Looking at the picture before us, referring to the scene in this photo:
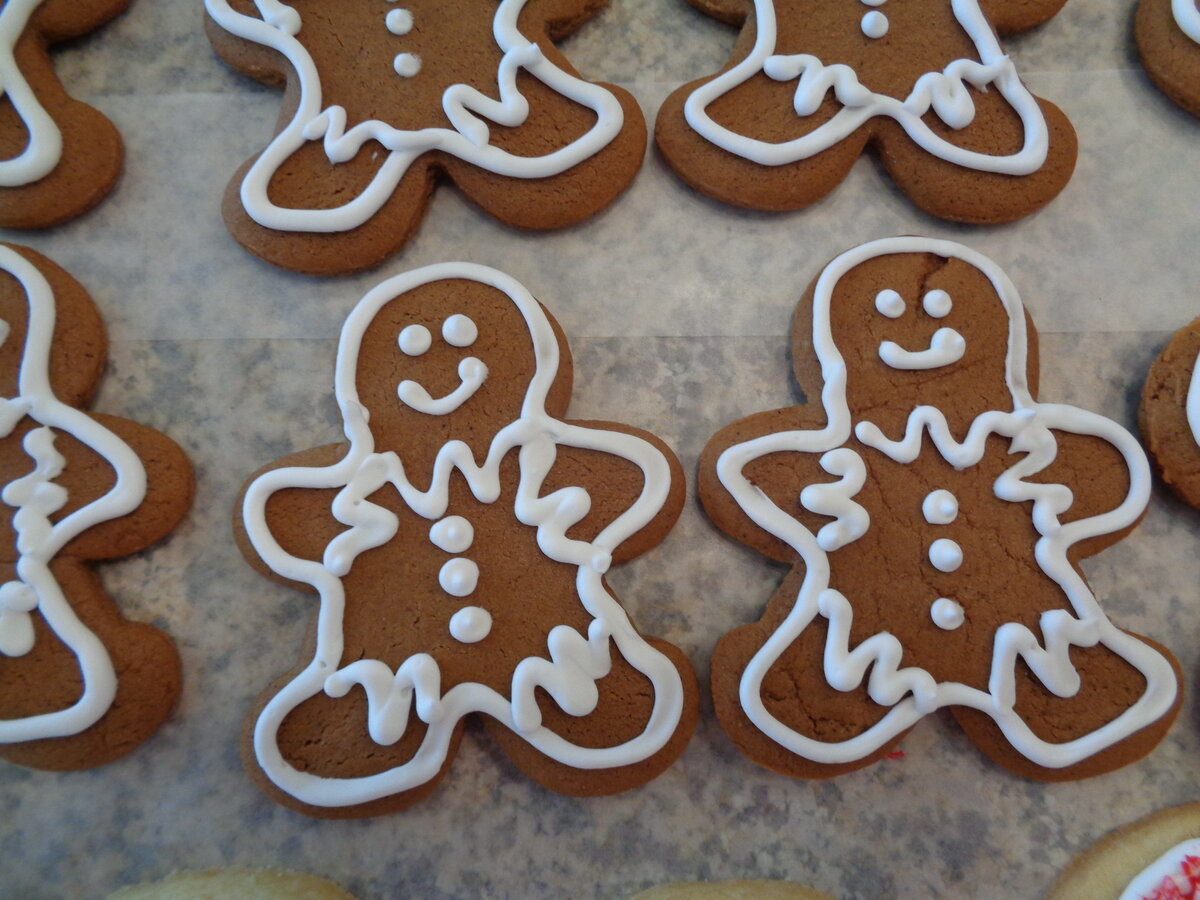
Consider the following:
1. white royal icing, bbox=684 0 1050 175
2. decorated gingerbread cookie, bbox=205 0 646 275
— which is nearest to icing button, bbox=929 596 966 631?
white royal icing, bbox=684 0 1050 175

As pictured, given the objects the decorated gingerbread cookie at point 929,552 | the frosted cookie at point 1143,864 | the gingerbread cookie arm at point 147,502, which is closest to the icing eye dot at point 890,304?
the decorated gingerbread cookie at point 929,552

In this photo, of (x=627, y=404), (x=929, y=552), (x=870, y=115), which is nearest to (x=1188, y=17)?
(x=870, y=115)

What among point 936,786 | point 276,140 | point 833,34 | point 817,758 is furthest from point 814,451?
point 276,140

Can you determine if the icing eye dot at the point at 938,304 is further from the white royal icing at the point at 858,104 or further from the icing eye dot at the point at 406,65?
the icing eye dot at the point at 406,65

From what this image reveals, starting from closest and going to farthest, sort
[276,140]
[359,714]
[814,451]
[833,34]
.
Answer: [359,714] < [814,451] < [276,140] < [833,34]

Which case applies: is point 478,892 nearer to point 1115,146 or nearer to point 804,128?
point 804,128

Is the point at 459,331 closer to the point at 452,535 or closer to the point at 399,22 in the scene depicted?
the point at 452,535
